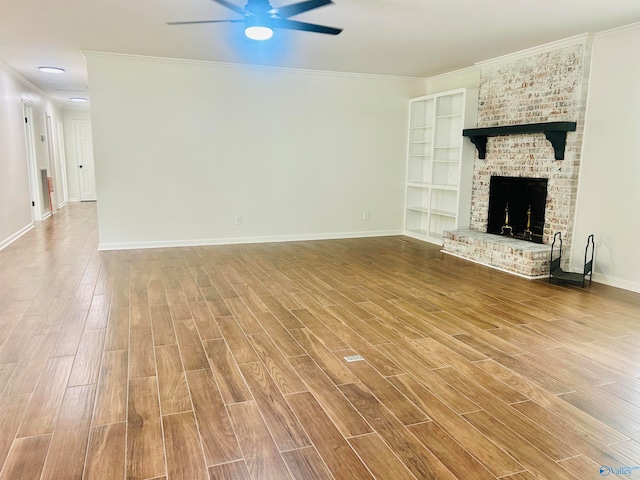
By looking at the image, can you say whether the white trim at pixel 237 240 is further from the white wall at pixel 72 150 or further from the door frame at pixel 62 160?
the white wall at pixel 72 150

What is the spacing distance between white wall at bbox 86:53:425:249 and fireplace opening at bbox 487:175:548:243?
1.80 m

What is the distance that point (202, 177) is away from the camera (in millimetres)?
6191

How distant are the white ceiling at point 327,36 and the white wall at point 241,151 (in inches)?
15.4

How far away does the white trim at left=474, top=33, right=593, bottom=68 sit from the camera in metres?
4.56

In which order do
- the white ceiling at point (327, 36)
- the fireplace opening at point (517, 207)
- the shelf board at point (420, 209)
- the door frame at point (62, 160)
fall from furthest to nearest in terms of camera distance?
the door frame at point (62, 160), the shelf board at point (420, 209), the fireplace opening at point (517, 207), the white ceiling at point (327, 36)

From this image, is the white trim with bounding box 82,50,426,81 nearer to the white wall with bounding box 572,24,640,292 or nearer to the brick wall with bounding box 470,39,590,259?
the brick wall with bounding box 470,39,590,259

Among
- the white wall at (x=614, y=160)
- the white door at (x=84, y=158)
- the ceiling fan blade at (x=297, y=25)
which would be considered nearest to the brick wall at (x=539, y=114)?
the white wall at (x=614, y=160)

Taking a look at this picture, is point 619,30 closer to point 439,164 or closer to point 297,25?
point 439,164

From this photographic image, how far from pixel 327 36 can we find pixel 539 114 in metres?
2.66

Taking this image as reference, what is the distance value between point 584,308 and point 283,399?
2.95m

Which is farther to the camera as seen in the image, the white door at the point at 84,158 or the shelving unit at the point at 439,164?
the white door at the point at 84,158

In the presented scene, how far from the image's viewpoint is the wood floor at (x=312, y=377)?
1887 millimetres

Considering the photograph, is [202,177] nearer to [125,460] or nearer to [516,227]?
[516,227]

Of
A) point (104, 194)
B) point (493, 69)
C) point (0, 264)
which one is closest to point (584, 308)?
point (493, 69)
